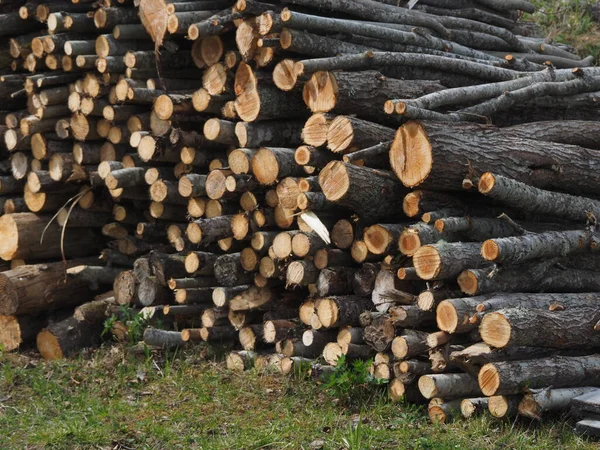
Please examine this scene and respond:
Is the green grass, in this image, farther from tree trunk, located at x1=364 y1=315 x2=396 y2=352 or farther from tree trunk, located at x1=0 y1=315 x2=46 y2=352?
tree trunk, located at x1=0 y1=315 x2=46 y2=352

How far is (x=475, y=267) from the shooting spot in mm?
5594

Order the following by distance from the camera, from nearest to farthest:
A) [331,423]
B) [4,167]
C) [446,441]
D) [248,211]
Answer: [446,441], [331,423], [248,211], [4,167]

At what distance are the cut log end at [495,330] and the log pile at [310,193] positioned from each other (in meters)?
0.02

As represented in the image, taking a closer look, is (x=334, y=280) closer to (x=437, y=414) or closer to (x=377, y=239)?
(x=377, y=239)

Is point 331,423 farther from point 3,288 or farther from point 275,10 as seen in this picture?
point 3,288

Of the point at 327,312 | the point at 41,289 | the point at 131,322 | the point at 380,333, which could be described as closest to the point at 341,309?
the point at 327,312

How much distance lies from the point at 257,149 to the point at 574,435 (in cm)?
282

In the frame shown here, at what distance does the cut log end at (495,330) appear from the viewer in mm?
5173

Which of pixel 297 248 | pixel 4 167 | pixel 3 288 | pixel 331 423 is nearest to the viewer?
pixel 331 423

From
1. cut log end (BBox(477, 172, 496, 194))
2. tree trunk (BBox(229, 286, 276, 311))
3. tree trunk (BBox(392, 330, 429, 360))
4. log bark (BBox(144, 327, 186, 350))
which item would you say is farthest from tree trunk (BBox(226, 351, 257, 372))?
cut log end (BBox(477, 172, 496, 194))

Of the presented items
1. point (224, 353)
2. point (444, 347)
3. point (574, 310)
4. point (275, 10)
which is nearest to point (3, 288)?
point (224, 353)

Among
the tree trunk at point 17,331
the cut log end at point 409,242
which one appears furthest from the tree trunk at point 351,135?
the tree trunk at point 17,331

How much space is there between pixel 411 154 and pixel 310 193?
28.8 inches

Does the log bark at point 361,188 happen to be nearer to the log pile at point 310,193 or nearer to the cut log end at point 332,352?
the log pile at point 310,193
